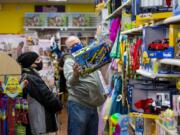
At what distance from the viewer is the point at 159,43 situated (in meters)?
2.10

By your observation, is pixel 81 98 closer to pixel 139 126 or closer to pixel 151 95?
pixel 139 126

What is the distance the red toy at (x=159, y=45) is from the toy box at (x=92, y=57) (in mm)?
1041

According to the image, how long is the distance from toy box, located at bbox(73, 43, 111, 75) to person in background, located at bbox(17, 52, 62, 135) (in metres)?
0.92

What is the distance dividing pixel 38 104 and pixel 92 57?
46.8 inches

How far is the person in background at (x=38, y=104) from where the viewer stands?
3967mm

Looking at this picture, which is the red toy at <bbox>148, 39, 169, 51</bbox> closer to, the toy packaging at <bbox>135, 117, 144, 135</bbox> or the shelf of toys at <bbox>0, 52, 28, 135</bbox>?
the toy packaging at <bbox>135, 117, 144, 135</bbox>

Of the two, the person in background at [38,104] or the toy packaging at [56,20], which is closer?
the person in background at [38,104]

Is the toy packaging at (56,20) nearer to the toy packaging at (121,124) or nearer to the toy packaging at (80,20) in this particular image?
the toy packaging at (80,20)

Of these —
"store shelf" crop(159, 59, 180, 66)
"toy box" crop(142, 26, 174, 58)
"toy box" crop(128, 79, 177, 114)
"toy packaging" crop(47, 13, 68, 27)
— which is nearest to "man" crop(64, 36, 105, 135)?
"toy box" crop(128, 79, 177, 114)

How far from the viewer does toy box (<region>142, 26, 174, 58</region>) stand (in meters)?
2.03

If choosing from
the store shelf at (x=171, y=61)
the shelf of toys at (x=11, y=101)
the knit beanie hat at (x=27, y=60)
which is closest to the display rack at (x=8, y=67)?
the shelf of toys at (x=11, y=101)

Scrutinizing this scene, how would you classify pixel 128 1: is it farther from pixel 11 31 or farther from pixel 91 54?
pixel 11 31

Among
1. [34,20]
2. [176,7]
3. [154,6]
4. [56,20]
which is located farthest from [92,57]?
[34,20]

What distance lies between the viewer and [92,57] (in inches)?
124
